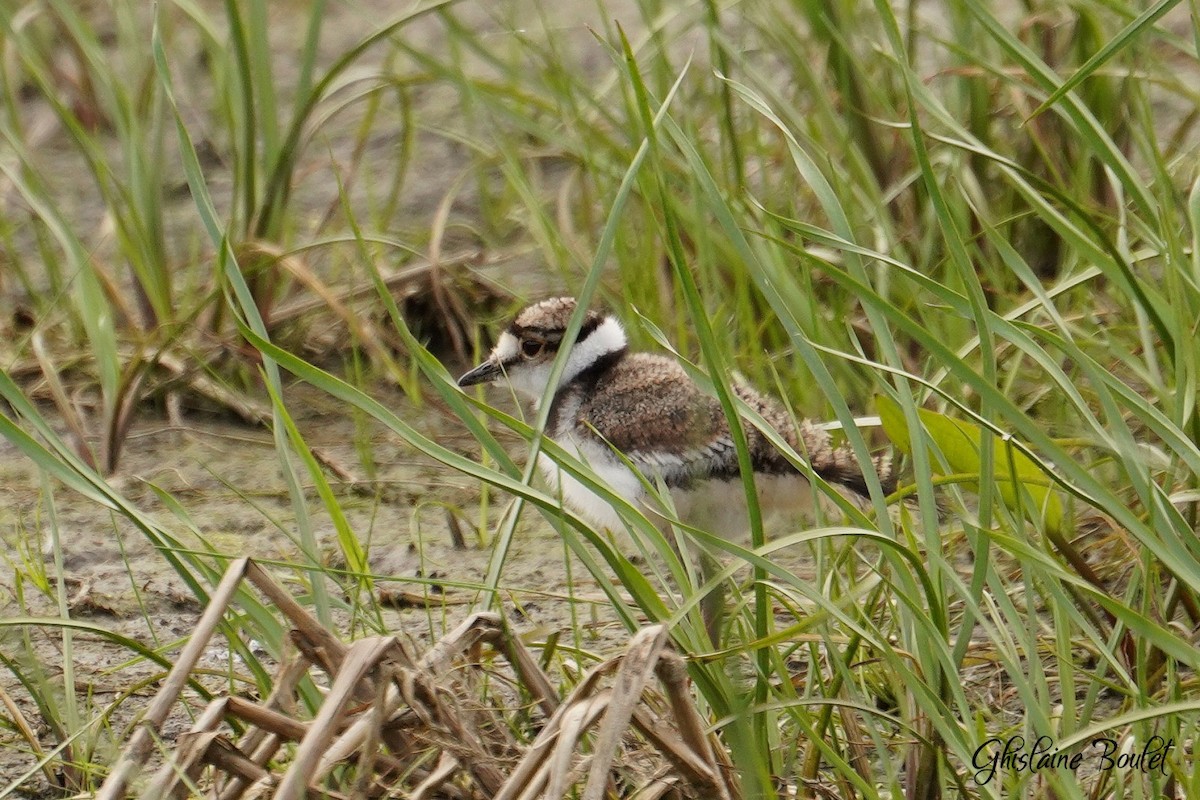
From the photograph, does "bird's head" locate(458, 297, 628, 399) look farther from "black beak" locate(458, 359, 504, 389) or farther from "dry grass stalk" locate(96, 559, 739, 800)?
"dry grass stalk" locate(96, 559, 739, 800)

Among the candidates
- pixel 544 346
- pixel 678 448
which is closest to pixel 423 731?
pixel 678 448

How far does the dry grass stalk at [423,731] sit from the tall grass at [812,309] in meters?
0.07

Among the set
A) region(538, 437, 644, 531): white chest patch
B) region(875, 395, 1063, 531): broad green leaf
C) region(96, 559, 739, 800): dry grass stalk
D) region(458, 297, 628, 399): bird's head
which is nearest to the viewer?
region(96, 559, 739, 800): dry grass stalk

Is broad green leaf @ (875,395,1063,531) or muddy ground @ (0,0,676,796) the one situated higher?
broad green leaf @ (875,395,1063,531)

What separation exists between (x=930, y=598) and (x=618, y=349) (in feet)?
5.68

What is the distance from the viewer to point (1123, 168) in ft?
8.10

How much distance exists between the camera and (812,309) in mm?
2613

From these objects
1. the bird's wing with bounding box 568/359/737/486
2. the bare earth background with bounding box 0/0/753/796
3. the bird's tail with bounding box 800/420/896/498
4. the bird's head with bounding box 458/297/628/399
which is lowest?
the bare earth background with bounding box 0/0/753/796

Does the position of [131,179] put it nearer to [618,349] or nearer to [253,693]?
[618,349]

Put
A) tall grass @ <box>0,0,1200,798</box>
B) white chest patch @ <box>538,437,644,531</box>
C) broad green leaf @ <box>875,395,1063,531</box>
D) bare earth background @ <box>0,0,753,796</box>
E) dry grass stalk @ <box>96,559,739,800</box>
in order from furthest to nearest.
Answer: white chest patch @ <box>538,437,644,531</box> < bare earth background @ <box>0,0,753,796</box> < broad green leaf @ <box>875,395,1063,531</box> < tall grass @ <box>0,0,1200,798</box> < dry grass stalk @ <box>96,559,739,800</box>

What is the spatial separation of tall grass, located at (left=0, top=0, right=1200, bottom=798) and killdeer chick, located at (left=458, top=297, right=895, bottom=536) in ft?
0.45

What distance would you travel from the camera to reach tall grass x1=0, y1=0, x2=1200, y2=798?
214 cm

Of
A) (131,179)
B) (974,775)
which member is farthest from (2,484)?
(974,775)

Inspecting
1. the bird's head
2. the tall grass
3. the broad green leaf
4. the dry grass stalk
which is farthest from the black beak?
the dry grass stalk
